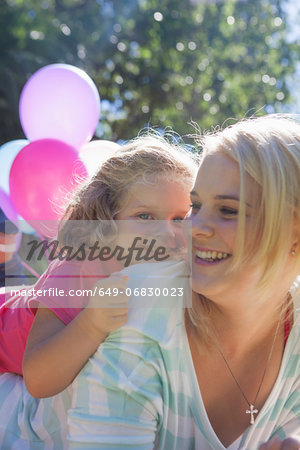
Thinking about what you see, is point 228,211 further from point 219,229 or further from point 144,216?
point 144,216

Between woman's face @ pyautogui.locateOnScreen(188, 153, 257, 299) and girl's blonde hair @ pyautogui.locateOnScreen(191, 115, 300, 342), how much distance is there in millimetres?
26

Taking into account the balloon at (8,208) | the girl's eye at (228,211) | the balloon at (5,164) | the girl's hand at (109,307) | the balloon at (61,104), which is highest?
the girl's eye at (228,211)

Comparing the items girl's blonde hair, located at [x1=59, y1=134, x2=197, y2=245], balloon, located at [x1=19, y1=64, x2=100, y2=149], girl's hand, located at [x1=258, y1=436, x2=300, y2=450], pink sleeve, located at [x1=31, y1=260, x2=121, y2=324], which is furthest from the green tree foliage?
girl's hand, located at [x1=258, y1=436, x2=300, y2=450]

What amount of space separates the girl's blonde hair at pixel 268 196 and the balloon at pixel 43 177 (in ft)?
4.75

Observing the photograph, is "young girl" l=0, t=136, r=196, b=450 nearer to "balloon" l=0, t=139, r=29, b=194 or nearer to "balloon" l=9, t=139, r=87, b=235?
"balloon" l=9, t=139, r=87, b=235

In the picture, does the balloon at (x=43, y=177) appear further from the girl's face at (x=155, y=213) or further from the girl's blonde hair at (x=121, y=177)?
the girl's face at (x=155, y=213)

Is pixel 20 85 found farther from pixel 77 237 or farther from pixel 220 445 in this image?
pixel 220 445

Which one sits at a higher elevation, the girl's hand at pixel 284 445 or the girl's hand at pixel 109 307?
the girl's hand at pixel 109 307

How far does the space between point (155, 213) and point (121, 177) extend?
0.24m

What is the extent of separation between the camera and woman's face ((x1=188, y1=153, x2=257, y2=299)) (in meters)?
1.58

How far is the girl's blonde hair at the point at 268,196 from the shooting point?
1.55m

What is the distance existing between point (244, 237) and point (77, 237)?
928mm

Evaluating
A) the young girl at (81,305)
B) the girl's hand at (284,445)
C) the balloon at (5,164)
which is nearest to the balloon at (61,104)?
the balloon at (5,164)

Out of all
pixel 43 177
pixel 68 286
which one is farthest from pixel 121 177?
pixel 43 177
